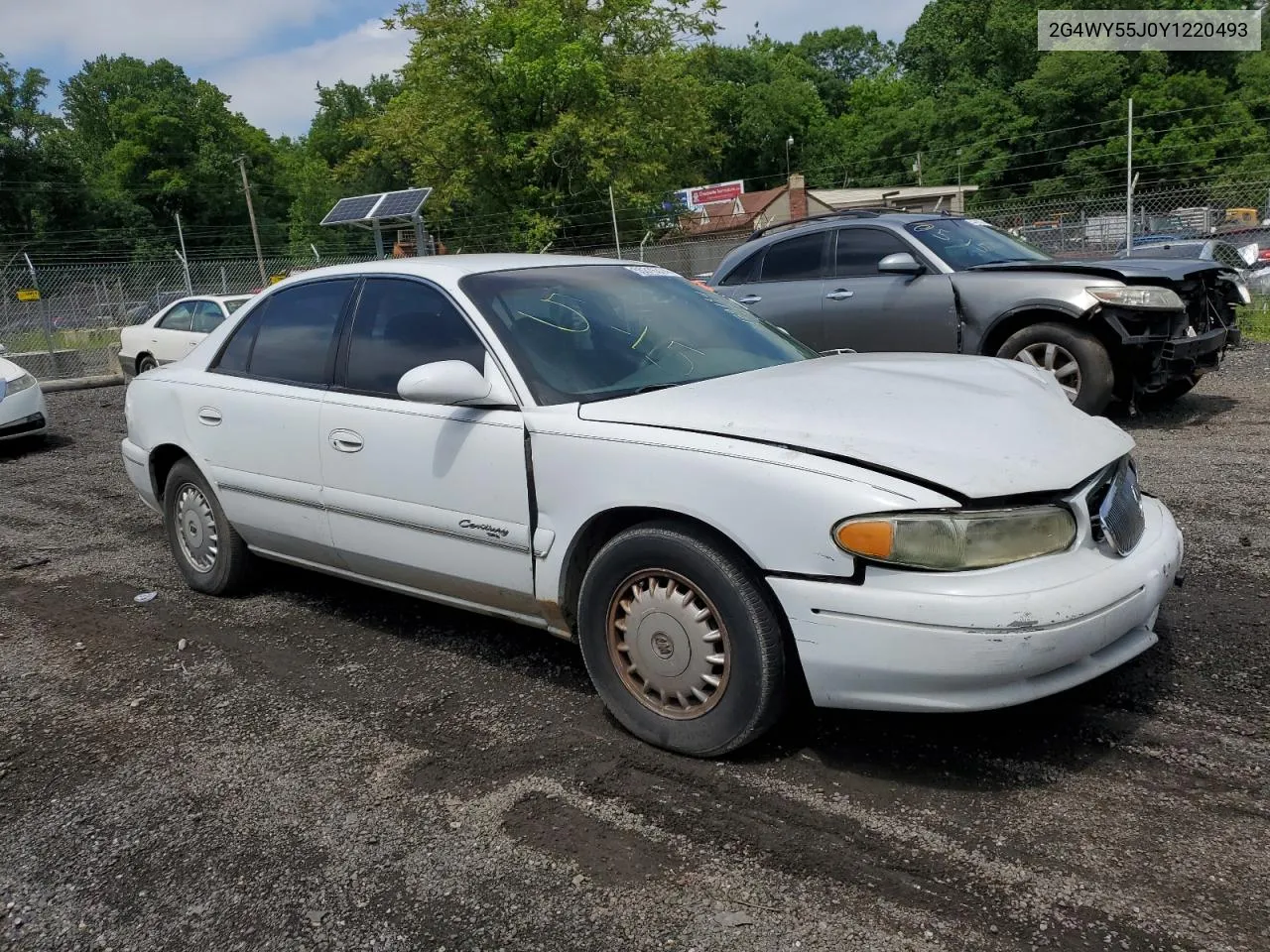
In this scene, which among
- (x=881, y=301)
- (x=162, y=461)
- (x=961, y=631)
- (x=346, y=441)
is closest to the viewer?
(x=961, y=631)

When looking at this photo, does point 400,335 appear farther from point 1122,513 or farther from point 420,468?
point 1122,513

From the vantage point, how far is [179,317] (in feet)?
49.5

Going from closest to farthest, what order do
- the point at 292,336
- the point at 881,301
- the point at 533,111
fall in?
the point at 292,336
the point at 881,301
the point at 533,111

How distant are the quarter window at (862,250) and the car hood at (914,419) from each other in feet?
15.3

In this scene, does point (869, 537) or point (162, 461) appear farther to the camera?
point (162, 461)

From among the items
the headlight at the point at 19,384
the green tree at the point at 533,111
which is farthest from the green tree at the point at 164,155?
the headlight at the point at 19,384

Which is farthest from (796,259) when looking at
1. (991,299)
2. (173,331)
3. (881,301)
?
(173,331)

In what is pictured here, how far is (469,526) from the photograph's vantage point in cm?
344

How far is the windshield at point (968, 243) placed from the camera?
7.79 meters

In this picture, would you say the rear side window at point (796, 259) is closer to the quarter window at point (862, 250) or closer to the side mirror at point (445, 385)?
the quarter window at point (862, 250)

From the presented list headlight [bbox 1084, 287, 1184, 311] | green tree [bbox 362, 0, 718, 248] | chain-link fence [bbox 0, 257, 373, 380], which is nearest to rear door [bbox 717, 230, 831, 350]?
headlight [bbox 1084, 287, 1184, 311]

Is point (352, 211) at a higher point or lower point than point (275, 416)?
higher

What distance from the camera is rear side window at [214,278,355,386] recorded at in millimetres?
4152

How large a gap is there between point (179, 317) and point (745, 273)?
10.1 metres
